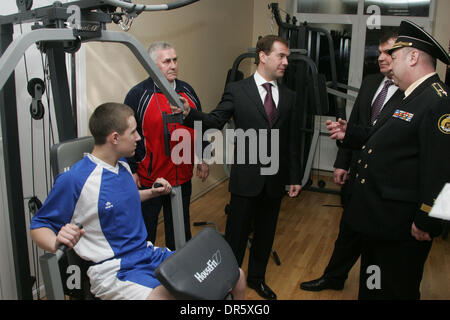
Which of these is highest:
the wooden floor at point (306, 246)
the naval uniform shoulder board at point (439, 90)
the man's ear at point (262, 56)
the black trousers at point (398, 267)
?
the man's ear at point (262, 56)

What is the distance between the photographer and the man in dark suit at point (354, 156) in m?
2.40

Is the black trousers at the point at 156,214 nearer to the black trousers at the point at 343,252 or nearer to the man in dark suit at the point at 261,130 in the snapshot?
the man in dark suit at the point at 261,130

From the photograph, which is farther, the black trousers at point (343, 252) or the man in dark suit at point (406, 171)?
the black trousers at point (343, 252)

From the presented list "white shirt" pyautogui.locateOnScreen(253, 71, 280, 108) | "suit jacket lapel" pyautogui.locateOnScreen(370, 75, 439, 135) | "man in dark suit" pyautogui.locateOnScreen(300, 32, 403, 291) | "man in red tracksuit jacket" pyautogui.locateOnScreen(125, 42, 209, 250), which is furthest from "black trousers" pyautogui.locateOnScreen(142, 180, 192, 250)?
"suit jacket lapel" pyautogui.locateOnScreen(370, 75, 439, 135)

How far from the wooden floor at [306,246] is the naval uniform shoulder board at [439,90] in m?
1.37

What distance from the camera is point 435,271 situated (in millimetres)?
2900

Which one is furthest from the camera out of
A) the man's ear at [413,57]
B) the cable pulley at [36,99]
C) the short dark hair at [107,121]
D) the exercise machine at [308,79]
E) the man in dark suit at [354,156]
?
the exercise machine at [308,79]

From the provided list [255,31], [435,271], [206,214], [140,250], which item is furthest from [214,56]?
[140,250]

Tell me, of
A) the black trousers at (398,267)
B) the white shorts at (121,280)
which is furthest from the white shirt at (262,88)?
the white shorts at (121,280)

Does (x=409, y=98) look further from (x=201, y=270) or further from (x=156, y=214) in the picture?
(x=156, y=214)

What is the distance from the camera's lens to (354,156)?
260 centimetres

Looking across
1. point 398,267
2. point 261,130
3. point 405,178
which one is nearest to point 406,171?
point 405,178

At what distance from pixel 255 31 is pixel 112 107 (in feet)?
13.5

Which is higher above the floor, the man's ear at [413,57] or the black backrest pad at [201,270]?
the man's ear at [413,57]
